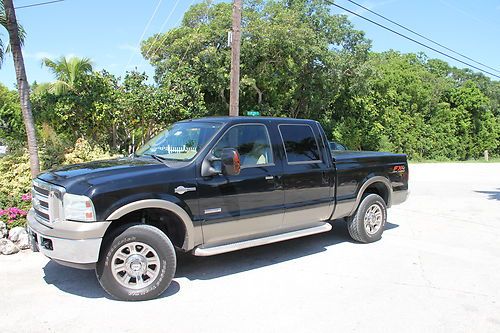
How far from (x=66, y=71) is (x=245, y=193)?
1112 cm

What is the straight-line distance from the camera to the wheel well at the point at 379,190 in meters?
7.17

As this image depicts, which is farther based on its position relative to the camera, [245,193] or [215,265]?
[215,265]

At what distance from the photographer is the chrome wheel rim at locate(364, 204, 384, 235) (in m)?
6.92

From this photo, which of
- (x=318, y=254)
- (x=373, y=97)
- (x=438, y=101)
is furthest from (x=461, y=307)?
(x=438, y=101)

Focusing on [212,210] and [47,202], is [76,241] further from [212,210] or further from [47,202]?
[212,210]

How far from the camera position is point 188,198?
4.77 meters

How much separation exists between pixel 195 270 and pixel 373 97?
23.0m

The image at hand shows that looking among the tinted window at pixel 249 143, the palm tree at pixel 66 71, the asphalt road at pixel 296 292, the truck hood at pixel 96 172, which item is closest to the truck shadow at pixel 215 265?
the asphalt road at pixel 296 292

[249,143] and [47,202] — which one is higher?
[249,143]

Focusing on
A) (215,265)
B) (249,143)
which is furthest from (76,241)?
(249,143)

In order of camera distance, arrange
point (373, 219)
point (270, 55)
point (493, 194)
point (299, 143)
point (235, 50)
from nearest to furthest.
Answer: point (299, 143), point (373, 219), point (235, 50), point (493, 194), point (270, 55)

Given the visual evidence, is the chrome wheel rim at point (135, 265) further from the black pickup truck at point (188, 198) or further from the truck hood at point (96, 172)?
the truck hood at point (96, 172)

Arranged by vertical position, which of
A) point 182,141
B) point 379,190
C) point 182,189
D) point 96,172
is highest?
point 182,141

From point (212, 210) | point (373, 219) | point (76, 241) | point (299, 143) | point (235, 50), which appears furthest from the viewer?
point (235, 50)
